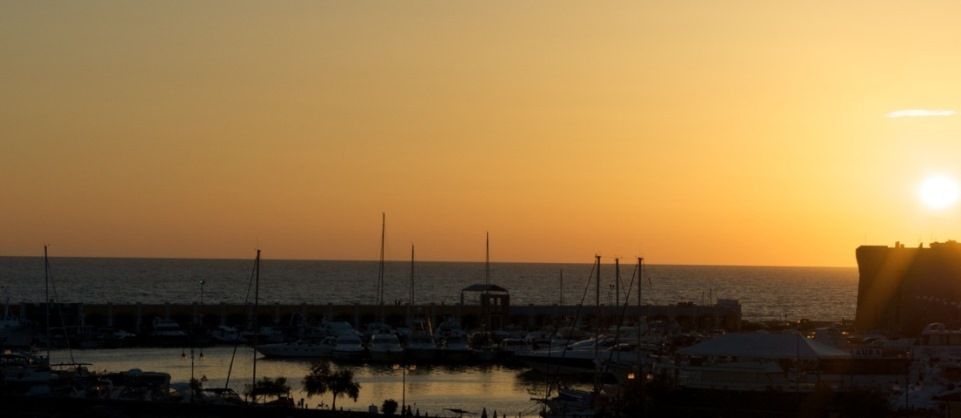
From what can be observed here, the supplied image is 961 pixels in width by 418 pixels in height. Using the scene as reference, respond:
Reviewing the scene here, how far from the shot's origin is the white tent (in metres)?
48.8

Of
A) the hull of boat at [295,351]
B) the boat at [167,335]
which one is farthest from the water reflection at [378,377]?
the boat at [167,335]

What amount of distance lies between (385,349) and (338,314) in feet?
84.9

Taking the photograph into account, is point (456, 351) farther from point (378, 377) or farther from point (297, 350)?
point (378, 377)

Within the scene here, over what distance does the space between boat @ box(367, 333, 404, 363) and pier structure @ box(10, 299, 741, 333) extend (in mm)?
16953

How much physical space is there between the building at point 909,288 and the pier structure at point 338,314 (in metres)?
16.4

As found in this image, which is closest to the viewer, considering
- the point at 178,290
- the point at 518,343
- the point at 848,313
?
the point at 518,343

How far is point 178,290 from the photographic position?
604ft

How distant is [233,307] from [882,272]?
144 feet

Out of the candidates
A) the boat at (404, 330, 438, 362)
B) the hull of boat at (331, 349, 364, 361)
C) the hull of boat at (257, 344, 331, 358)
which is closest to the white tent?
the boat at (404, 330, 438, 362)

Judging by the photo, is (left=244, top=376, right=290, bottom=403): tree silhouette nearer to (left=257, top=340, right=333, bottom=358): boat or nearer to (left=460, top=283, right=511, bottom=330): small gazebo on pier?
(left=257, top=340, right=333, bottom=358): boat

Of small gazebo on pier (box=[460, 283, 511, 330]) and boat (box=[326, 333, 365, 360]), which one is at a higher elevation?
small gazebo on pier (box=[460, 283, 511, 330])

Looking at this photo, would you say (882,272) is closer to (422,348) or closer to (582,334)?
(582,334)

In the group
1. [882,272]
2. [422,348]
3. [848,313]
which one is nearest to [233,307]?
[422,348]

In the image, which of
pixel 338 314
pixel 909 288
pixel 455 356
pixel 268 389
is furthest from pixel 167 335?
pixel 909 288
